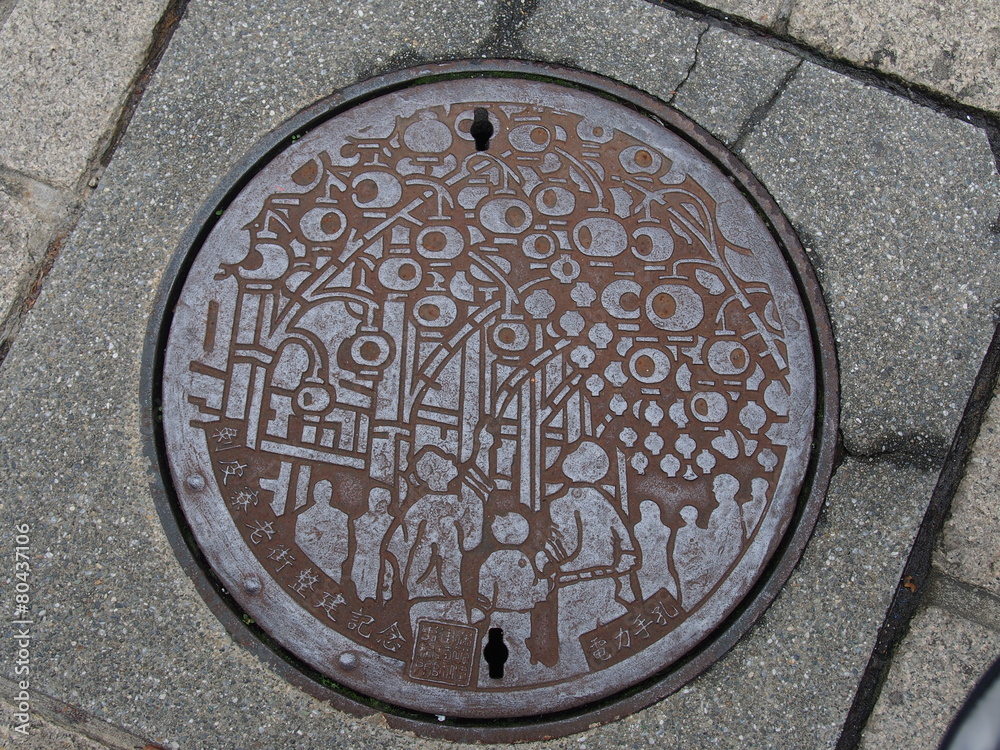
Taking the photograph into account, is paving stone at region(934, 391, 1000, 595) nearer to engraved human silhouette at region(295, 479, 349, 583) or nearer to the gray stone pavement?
the gray stone pavement

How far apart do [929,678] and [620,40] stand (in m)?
1.76

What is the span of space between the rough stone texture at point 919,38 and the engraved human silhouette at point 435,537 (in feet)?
5.23

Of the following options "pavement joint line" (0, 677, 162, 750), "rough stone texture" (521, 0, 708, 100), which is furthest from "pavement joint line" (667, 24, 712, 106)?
"pavement joint line" (0, 677, 162, 750)

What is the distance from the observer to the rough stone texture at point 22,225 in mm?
1824

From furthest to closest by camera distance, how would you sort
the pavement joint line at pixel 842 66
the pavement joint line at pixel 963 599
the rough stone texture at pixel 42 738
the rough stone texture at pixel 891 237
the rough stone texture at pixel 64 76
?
the pavement joint line at pixel 842 66, the rough stone texture at pixel 64 76, the rough stone texture at pixel 891 237, the pavement joint line at pixel 963 599, the rough stone texture at pixel 42 738

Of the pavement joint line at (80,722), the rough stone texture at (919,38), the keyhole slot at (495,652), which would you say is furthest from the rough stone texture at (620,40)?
the pavement joint line at (80,722)

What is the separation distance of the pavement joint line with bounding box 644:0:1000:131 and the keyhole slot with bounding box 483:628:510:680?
1.72m

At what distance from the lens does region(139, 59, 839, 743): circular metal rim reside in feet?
5.21

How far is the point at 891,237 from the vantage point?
74.4 inches

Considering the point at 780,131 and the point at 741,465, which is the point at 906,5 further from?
the point at 741,465

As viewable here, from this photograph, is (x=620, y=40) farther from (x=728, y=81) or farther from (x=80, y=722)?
(x=80, y=722)

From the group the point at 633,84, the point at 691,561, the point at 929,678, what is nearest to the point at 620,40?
the point at 633,84

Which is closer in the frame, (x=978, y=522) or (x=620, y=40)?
(x=978, y=522)

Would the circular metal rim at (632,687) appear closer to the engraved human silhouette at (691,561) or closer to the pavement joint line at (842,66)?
the engraved human silhouette at (691,561)
